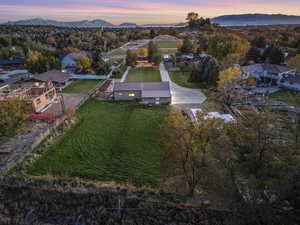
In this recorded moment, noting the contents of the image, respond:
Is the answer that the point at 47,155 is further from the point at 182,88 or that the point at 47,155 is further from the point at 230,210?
the point at 182,88

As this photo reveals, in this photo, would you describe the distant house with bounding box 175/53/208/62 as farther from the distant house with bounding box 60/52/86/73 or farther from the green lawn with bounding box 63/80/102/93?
the distant house with bounding box 60/52/86/73

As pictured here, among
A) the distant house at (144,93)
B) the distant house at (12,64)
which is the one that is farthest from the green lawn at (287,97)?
the distant house at (12,64)

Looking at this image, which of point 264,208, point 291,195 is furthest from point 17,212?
point 291,195

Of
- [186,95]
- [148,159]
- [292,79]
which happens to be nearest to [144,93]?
[186,95]

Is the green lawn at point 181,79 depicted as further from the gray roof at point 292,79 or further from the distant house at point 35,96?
the distant house at point 35,96

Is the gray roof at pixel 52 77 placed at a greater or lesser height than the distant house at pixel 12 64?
lesser

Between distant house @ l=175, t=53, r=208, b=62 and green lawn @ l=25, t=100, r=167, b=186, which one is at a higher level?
distant house @ l=175, t=53, r=208, b=62

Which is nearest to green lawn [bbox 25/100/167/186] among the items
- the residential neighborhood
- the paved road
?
Result: the residential neighborhood
